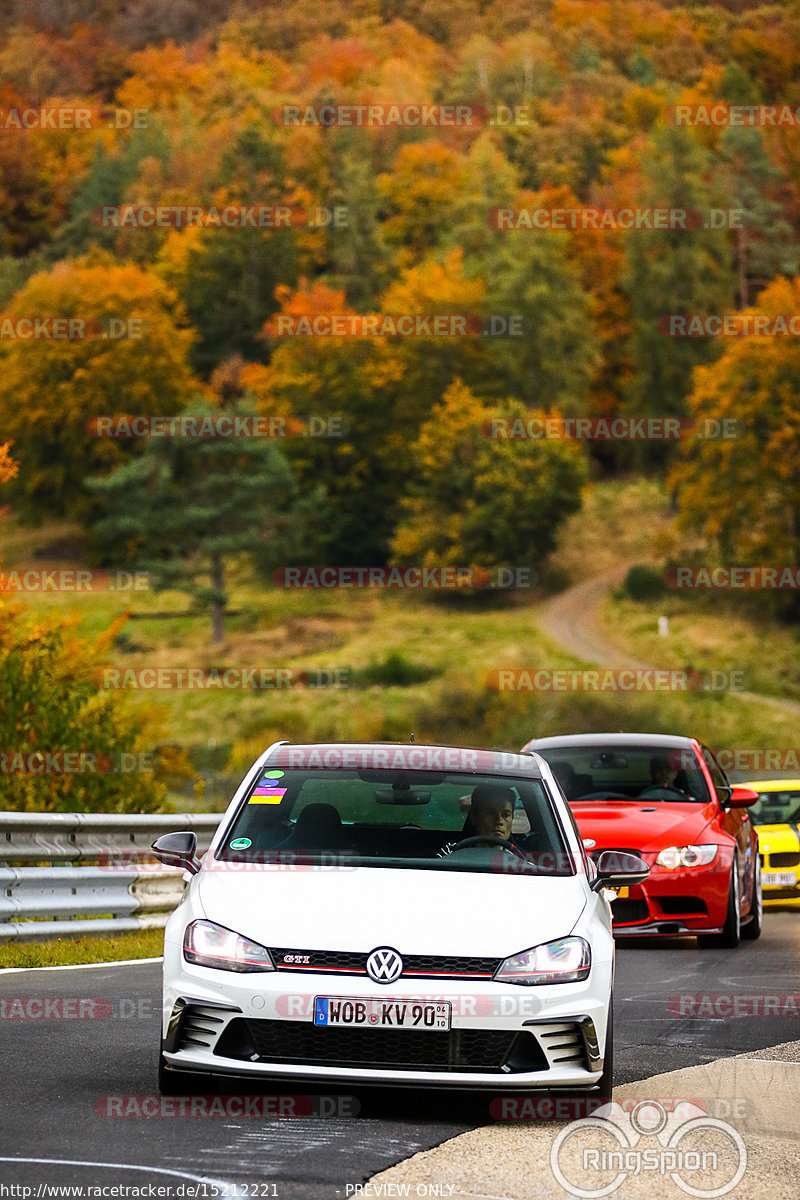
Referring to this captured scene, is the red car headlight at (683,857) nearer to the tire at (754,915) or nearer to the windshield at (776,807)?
the tire at (754,915)

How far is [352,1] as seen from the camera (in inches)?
7195

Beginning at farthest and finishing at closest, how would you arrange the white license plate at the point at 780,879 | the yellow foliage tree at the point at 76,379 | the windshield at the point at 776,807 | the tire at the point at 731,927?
the yellow foliage tree at the point at 76,379 → the windshield at the point at 776,807 → the white license plate at the point at 780,879 → the tire at the point at 731,927

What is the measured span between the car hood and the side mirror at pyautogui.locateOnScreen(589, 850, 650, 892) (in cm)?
42

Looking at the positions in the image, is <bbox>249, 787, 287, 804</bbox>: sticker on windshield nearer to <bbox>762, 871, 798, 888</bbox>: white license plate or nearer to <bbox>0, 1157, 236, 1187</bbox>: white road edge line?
<bbox>0, 1157, 236, 1187</bbox>: white road edge line

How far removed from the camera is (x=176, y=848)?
25.0 ft

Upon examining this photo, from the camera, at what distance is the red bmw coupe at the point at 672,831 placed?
14023 mm

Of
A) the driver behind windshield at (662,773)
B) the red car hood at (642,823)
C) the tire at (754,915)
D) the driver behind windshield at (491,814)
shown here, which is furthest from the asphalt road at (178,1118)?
the tire at (754,915)

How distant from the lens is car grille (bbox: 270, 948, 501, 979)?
6.67 meters

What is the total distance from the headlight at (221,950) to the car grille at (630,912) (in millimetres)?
7640

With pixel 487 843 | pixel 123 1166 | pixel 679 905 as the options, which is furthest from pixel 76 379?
pixel 123 1166

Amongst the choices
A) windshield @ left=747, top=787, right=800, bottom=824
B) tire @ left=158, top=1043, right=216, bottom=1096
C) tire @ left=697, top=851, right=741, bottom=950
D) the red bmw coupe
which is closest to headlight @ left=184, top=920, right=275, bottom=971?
tire @ left=158, top=1043, right=216, bottom=1096

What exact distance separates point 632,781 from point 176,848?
885 cm

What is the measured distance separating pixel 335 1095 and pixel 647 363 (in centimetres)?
10533

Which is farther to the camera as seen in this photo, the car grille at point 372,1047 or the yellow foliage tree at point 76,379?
the yellow foliage tree at point 76,379
